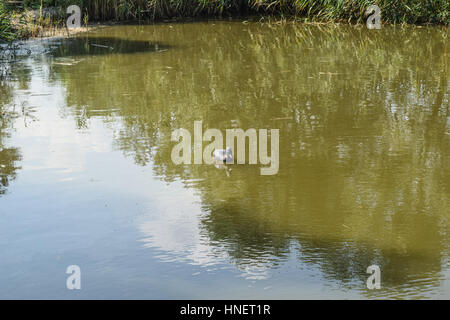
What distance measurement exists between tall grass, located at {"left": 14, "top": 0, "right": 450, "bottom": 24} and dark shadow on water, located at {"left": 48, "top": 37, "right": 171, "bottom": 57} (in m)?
2.66

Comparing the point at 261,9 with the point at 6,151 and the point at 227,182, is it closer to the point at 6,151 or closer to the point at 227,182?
the point at 6,151

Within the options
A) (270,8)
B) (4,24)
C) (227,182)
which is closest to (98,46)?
(4,24)

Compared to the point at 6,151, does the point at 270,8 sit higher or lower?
higher

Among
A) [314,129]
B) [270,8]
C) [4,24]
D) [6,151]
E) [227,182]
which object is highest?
[270,8]

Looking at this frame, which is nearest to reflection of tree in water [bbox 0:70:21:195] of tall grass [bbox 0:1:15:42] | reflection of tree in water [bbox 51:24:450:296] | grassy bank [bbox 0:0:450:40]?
reflection of tree in water [bbox 51:24:450:296]

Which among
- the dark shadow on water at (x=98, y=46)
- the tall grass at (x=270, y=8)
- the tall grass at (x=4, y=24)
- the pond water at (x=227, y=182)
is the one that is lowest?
the pond water at (x=227, y=182)

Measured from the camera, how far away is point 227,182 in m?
6.95

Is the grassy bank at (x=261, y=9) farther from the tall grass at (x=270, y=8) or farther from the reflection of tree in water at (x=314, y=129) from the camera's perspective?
the reflection of tree in water at (x=314, y=129)

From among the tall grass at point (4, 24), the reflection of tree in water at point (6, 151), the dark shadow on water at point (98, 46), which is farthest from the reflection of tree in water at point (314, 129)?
the tall grass at point (4, 24)

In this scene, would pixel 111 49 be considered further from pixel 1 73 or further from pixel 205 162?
pixel 205 162

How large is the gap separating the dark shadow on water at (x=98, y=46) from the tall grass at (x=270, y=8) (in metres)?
2.66

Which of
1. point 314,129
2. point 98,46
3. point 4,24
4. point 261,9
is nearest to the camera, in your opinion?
point 314,129

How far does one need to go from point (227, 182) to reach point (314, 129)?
2053 mm

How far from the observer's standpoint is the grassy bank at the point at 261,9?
1634 cm
